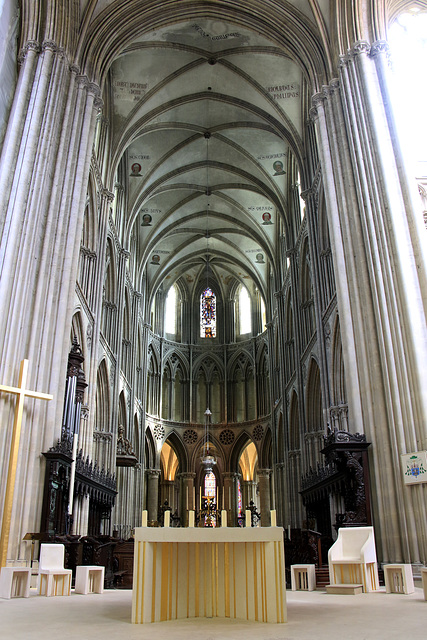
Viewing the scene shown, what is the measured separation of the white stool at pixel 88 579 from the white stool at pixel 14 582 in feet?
2.96

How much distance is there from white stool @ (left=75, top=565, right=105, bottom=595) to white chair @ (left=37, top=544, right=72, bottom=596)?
9.8 inches

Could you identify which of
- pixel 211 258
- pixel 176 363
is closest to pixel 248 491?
pixel 176 363

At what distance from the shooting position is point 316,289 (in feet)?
62.4

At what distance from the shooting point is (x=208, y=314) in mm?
36719

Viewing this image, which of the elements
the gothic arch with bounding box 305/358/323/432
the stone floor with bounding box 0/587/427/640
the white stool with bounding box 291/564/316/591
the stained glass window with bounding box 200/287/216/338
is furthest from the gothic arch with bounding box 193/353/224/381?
the stone floor with bounding box 0/587/427/640

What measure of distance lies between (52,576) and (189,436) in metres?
25.8

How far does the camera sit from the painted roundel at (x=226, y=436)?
33625 millimetres

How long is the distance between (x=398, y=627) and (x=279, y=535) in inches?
49.9

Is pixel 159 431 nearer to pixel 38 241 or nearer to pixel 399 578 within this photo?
pixel 38 241

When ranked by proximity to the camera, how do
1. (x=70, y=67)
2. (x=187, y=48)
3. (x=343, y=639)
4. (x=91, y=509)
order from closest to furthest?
(x=343, y=639) → (x=70, y=67) → (x=91, y=509) → (x=187, y=48)

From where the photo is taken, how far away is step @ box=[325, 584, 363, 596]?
780 cm

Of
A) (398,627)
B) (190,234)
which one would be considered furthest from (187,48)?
(398,627)

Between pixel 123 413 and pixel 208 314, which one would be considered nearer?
pixel 123 413

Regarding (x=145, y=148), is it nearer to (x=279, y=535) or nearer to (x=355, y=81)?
(x=355, y=81)
